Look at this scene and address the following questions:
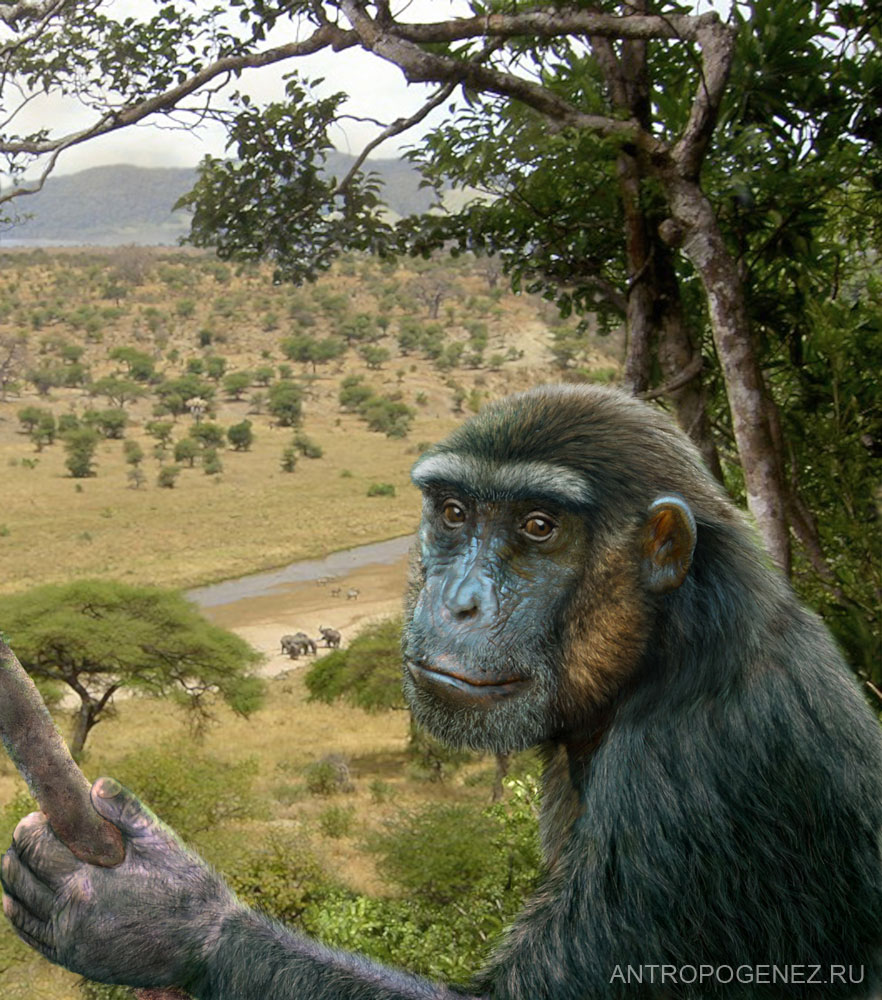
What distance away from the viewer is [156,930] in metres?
2.28

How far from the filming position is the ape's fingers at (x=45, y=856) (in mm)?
2203

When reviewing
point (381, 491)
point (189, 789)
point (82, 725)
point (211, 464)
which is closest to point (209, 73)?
point (189, 789)

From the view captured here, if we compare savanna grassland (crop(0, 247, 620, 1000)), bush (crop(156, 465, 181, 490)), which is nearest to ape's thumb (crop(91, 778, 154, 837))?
savanna grassland (crop(0, 247, 620, 1000))

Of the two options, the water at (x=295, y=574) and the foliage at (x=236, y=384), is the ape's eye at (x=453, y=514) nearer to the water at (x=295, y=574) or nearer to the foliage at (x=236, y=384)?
the water at (x=295, y=574)

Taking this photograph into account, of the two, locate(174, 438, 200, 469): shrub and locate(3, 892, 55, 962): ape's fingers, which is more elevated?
locate(3, 892, 55, 962): ape's fingers

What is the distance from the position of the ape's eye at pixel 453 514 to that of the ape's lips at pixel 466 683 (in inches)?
14.9

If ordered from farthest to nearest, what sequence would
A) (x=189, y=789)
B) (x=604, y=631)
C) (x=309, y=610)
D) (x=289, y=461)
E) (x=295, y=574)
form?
(x=289, y=461)
(x=295, y=574)
(x=309, y=610)
(x=189, y=789)
(x=604, y=631)

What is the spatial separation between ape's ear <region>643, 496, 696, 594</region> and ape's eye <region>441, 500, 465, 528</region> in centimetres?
44

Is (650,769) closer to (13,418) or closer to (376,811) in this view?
(376,811)

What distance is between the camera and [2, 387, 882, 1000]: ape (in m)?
2.21

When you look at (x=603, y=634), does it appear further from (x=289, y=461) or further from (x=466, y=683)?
(x=289, y=461)

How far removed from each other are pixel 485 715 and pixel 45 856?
1.01 m

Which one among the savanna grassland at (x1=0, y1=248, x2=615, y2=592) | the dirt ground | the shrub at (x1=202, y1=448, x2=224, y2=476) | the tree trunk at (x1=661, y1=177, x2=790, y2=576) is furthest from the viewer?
the shrub at (x1=202, y1=448, x2=224, y2=476)

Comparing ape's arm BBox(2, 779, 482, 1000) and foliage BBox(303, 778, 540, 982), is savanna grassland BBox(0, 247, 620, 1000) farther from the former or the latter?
ape's arm BBox(2, 779, 482, 1000)
